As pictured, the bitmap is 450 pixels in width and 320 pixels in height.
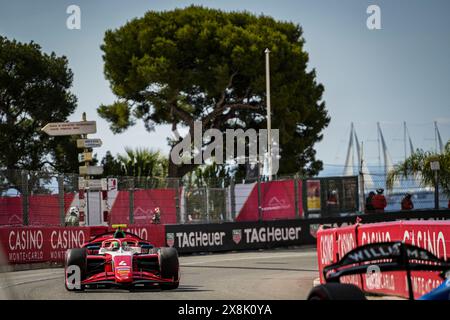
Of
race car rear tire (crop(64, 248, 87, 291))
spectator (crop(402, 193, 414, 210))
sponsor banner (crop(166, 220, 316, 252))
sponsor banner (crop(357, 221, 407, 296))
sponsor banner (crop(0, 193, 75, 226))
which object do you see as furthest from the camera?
spectator (crop(402, 193, 414, 210))

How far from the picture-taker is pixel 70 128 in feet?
71.1

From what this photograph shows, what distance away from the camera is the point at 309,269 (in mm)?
18844

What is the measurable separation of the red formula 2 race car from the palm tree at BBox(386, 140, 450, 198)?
18.7 metres

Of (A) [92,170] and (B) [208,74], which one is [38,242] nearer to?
(A) [92,170]

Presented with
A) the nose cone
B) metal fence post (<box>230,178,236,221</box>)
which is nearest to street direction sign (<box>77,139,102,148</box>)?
metal fence post (<box>230,178,236,221</box>)

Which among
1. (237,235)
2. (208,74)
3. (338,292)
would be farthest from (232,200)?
(338,292)

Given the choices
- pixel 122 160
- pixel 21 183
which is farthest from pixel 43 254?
pixel 122 160

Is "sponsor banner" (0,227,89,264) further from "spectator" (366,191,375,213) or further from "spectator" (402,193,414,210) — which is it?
"spectator" (402,193,414,210)

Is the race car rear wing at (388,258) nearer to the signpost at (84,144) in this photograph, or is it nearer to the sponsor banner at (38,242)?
the sponsor banner at (38,242)

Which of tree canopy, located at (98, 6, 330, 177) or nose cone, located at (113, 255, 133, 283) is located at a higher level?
tree canopy, located at (98, 6, 330, 177)

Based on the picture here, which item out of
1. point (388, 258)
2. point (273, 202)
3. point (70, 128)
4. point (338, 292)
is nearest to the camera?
point (338, 292)

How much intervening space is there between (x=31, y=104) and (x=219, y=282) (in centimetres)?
2808

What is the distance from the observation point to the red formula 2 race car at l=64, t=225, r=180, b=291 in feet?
44.6

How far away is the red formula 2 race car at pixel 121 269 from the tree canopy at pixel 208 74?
1021 inches
